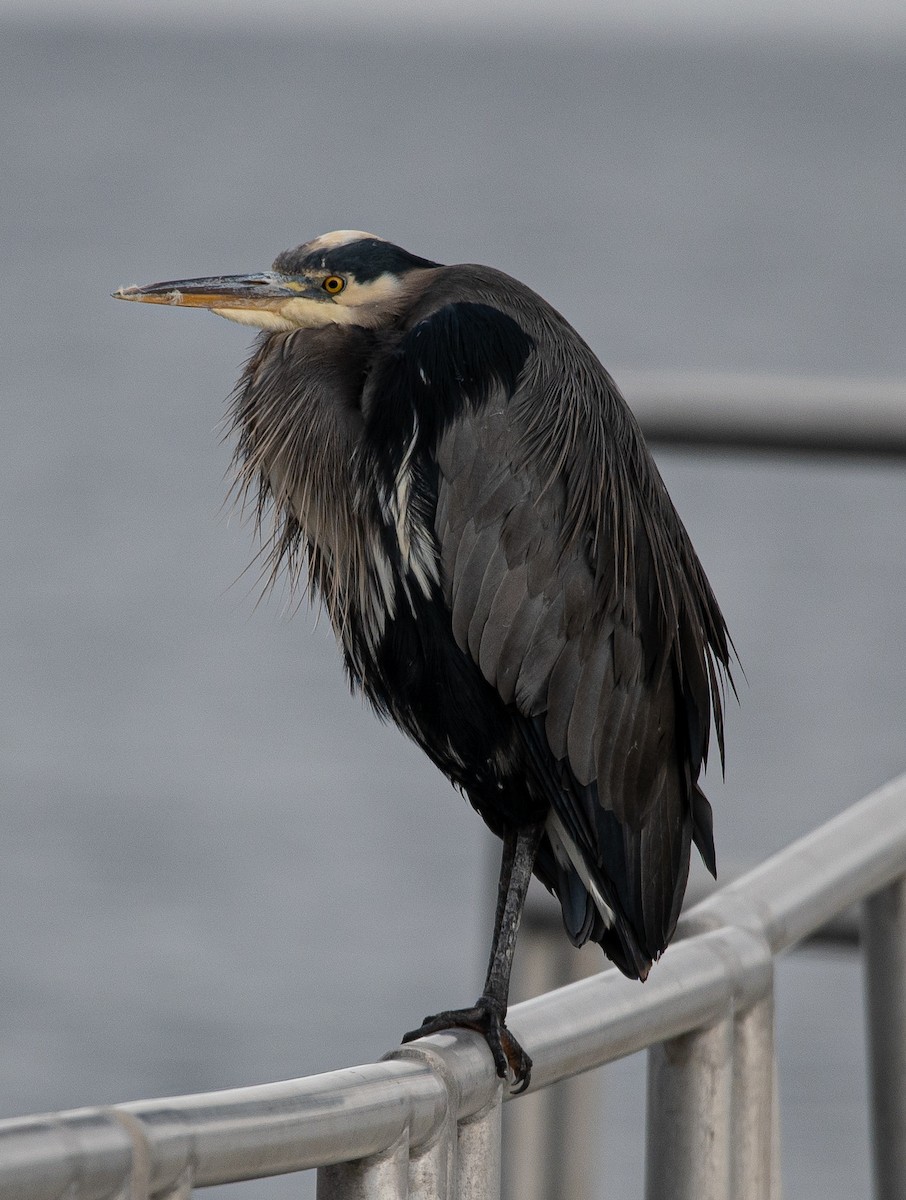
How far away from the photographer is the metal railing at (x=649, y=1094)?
729 mm

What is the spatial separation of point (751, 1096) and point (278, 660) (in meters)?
11.0

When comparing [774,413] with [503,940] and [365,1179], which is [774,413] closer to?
[503,940]

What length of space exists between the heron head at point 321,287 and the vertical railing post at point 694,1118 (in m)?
0.81

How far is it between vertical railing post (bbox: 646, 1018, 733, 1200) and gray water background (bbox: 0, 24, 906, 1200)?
694 mm

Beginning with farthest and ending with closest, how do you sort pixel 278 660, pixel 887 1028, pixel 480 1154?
pixel 278 660 < pixel 887 1028 < pixel 480 1154

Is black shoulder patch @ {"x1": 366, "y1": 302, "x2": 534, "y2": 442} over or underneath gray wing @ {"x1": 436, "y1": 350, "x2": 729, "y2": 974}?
over

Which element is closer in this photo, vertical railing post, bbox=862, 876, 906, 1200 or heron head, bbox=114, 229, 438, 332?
vertical railing post, bbox=862, 876, 906, 1200

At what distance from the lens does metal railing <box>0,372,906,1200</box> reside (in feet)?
2.39

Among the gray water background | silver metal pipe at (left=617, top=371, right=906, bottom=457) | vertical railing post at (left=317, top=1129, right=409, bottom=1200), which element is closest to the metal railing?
vertical railing post at (left=317, top=1129, right=409, bottom=1200)

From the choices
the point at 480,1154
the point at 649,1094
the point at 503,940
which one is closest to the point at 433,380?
the point at 503,940

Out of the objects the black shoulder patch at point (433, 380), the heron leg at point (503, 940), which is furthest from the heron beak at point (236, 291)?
the heron leg at point (503, 940)

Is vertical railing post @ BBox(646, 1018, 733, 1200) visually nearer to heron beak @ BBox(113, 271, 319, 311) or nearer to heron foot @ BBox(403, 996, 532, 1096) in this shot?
heron foot @ BBox(403, 996, 532, 1096)

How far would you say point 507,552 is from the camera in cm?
167

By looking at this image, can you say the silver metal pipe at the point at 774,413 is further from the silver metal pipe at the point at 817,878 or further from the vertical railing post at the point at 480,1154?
the vertical railing post at the point at 480,1154
